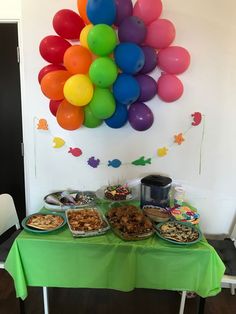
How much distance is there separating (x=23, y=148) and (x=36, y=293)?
1.11 m

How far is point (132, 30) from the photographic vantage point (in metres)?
1.69

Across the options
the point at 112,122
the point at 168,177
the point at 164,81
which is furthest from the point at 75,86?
the point at 168,177

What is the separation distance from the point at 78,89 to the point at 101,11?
1.52 feet

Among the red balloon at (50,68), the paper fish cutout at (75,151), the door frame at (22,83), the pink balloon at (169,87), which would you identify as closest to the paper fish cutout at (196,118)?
the pink balloon at (169,87)

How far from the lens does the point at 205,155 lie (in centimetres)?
210

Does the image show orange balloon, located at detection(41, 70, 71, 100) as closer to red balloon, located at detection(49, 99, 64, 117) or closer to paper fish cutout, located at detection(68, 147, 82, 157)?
red balloon, located at detection(49, 99, 64, 117)

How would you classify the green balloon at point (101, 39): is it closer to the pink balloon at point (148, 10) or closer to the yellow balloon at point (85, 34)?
the yellow balloon at point (85, 34)

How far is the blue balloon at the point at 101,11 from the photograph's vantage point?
159 cm

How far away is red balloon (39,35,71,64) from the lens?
1808 mm

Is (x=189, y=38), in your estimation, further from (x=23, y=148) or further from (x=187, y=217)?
(x=23, y=148)

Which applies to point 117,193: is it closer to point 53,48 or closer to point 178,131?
point 178,131

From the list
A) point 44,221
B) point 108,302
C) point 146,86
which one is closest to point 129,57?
point 146,86

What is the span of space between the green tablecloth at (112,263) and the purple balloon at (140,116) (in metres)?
0.75

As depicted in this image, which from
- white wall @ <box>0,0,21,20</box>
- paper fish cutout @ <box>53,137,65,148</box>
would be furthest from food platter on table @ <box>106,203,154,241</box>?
white wall @ <box>0,0,21,20</box>
